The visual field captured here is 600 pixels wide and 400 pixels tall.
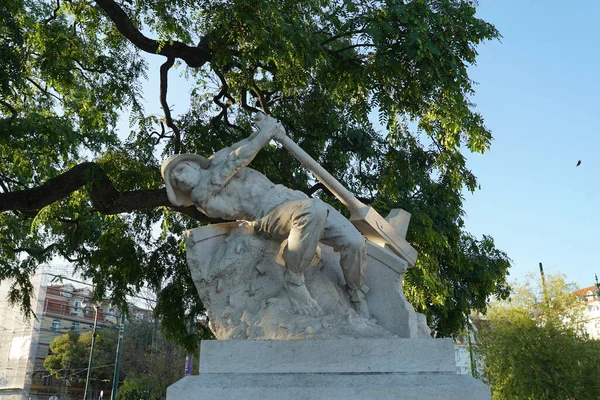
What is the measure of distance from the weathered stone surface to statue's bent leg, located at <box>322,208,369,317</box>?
0.25 ft

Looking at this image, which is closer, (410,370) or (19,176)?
(410,370)

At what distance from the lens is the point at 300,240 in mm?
4145

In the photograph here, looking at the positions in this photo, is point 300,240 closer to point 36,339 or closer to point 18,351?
point 36,339

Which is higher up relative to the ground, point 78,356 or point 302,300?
point 78,356

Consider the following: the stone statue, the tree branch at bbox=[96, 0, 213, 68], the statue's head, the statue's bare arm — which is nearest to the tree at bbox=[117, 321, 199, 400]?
the tree branch at bbox=[96, 0, 213, 68]

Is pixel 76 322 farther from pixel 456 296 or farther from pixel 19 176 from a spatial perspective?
pixel 456 296

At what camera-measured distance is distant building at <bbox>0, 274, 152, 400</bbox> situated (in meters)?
34.1

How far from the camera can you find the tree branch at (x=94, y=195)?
813 centimetres

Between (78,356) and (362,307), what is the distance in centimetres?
3395

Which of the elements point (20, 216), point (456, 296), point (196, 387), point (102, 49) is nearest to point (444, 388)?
point (196, 387)

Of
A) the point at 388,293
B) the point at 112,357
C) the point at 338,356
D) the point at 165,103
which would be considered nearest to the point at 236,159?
the point at 388,293

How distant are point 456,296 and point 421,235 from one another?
228 cm

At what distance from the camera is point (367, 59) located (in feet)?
24.4

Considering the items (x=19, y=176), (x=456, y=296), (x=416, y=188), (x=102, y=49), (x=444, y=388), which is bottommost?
(x=444, y=388)
